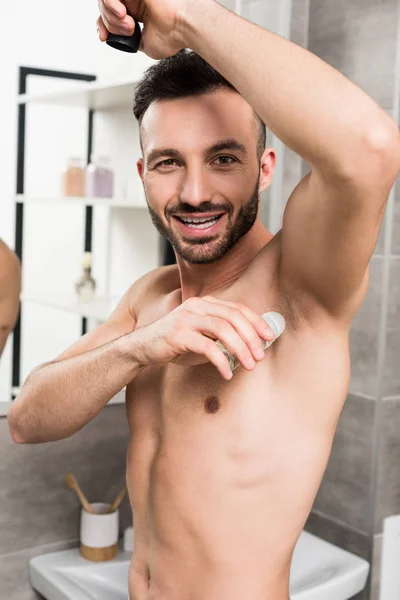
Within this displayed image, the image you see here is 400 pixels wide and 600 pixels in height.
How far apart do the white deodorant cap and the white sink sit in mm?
831

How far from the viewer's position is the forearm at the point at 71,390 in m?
0.95

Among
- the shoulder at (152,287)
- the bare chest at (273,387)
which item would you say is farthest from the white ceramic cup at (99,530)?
the bare chest at (273,387)

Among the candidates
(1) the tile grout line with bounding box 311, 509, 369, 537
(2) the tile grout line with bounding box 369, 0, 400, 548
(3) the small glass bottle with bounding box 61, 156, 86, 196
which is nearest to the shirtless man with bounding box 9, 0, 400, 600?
(2) the tile grout line with bounding box 369, 0, 400, 548

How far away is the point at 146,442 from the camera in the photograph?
3.66 feet

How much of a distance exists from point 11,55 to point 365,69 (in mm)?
1532

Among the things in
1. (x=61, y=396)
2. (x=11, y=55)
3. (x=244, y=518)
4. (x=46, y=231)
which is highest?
(x=11, y=55)

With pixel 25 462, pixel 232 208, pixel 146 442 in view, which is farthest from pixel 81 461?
pixel 232 208

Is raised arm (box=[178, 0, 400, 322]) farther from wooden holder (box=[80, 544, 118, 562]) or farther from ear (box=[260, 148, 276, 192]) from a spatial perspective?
wooden holder (box=[80, 544, 118, 562])

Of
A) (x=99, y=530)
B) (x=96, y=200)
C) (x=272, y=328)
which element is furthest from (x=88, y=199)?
(x=272, y=328)

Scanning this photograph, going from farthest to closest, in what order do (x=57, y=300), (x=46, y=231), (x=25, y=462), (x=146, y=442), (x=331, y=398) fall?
(x=46, y=231), (x=57, y=300), (x=25, y=462), (x=146, y=442), (x=331, y=398)

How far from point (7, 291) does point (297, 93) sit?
Answer: 344 millimetres

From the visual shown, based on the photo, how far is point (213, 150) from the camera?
0.96 metres

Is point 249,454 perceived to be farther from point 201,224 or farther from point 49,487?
point 49,487

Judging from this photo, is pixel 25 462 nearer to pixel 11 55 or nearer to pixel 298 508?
pixel 298 508
